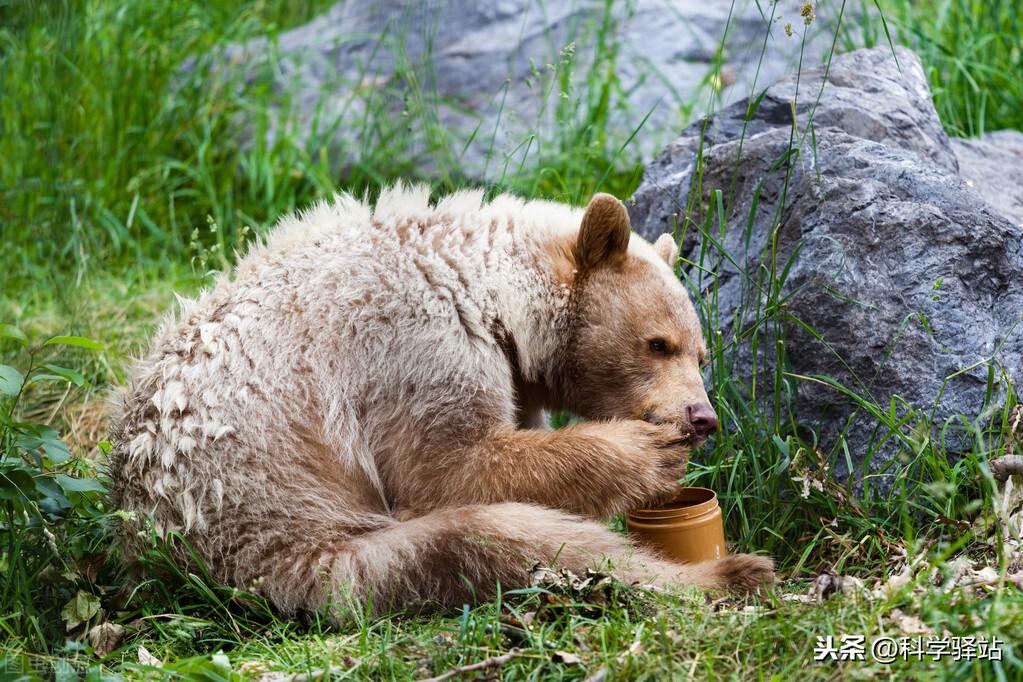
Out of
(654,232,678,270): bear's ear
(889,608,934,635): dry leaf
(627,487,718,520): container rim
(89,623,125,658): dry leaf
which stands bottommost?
(89,623,125,658): dry leaf

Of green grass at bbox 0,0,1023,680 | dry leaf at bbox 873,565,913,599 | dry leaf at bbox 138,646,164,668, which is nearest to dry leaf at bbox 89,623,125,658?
green grass at bbox 0,0,1023,680

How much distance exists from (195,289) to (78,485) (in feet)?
9.37

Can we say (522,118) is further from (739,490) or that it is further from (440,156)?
(739,490)

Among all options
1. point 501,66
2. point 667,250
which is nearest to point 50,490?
point 667,250

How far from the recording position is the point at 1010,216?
475 cm

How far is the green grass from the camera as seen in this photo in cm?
304

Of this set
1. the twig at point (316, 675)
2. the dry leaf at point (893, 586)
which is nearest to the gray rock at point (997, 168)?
Result: the dry leaf at point (893, 586)

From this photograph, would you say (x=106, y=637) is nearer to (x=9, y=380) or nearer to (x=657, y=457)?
(x=9, y=380)

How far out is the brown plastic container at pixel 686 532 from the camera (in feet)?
12.1

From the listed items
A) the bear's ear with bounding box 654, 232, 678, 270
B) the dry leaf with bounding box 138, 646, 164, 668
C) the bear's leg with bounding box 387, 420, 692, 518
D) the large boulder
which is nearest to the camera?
the dry leaf with bounding box 138, 646, 164, 668

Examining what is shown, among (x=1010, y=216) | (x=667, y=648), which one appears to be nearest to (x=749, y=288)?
(x=1010, y=216)

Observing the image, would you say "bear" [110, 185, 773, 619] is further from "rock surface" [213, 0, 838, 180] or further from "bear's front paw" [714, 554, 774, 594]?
"rock surface" [213, 0, 838, 180]

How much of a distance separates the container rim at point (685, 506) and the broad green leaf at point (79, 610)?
6.46 feet

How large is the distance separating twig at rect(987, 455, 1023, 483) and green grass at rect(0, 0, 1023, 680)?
3.4 inches
